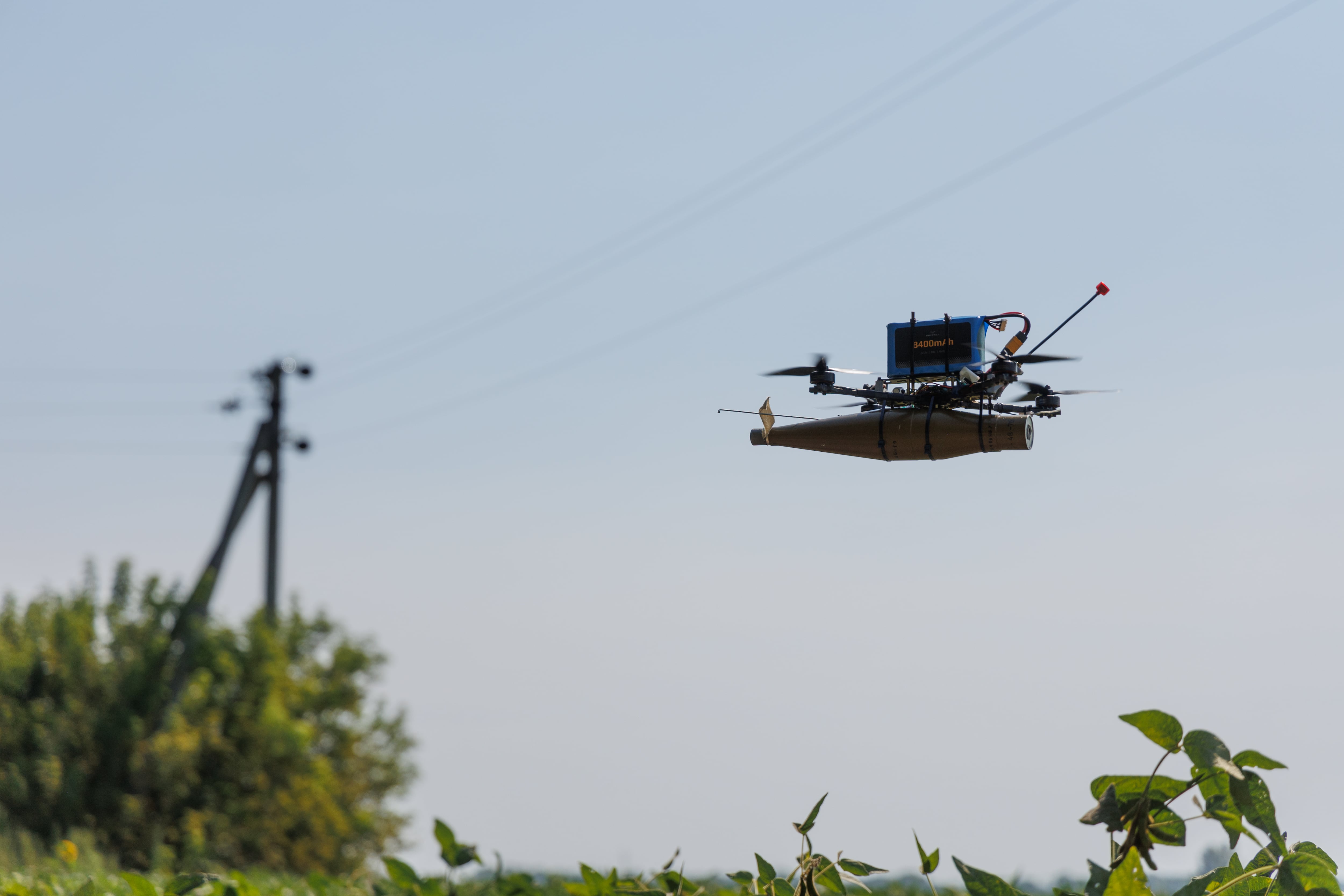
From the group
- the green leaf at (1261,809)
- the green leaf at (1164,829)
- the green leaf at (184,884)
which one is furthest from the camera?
→ the green leaf at (184,884)

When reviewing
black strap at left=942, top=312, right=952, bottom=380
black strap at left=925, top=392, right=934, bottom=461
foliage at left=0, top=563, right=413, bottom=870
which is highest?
black strap at left=942, top=312, right=952, bottom=380

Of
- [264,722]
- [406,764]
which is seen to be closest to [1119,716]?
[264,722]

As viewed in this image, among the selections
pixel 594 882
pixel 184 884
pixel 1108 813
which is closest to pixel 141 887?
pixel 184 884

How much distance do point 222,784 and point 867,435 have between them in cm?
1876

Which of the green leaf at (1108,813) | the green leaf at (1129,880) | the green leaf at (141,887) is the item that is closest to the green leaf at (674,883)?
the green leaf at (1108,813)

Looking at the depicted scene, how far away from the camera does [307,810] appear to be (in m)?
19.9

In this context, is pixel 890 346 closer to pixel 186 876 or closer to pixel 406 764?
pixel 186 876

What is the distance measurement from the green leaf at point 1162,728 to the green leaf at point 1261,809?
0.12 m

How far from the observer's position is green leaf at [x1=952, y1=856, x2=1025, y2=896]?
254 cm

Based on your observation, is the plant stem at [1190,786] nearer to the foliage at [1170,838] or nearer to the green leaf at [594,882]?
the foliage at [1170,838]

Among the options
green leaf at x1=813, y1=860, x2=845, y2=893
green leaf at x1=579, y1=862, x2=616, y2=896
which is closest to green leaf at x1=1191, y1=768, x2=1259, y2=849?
green leaf at x1=813, y1=860, x2=845, y2=893

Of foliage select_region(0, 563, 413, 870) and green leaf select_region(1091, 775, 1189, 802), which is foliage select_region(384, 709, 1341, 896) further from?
foliage select_region(0, 563, 413, 870)

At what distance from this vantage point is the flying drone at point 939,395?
350 cm

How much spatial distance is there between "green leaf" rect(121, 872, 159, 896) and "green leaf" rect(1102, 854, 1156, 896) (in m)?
2.58
